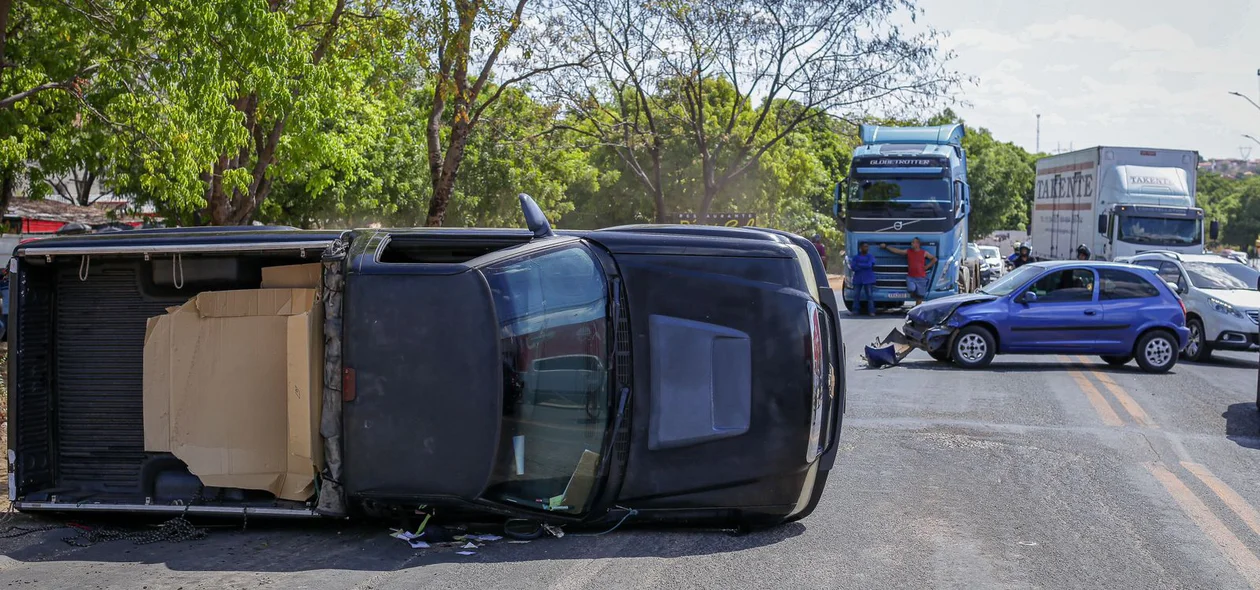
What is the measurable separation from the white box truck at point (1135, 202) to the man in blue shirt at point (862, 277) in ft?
23.3

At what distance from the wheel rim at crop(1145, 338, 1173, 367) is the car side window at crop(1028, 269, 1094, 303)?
97 centimetres

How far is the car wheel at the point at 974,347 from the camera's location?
15.0 metres

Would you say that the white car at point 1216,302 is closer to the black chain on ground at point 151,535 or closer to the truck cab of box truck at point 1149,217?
the truck cab of box truck at point 1149,217

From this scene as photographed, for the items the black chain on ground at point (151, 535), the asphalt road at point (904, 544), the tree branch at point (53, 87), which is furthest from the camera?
the tree branch at point (53, 87)

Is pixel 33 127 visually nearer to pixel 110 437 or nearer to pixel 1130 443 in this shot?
pixel 110 437

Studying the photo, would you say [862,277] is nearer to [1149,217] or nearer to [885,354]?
[1149,217]

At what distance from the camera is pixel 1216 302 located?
17.7 metres

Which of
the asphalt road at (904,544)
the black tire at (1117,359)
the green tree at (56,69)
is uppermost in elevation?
the green tree at (56,69)

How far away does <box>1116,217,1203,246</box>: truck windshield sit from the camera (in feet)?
96.2

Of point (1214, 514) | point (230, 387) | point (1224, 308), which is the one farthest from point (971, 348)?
point (230, 387)

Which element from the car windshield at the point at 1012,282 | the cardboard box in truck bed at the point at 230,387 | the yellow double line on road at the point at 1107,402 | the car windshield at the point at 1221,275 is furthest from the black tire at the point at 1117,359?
the cardboard box in truck bed at the point at 230,387

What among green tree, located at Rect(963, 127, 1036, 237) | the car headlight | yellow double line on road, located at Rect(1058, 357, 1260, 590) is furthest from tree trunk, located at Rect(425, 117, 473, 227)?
green tree, located at Rect(963, 127, 1036, 237)

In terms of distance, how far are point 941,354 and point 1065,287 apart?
181 centimetres

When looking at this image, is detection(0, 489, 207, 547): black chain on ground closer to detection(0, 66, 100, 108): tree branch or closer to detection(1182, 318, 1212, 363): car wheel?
detection(0, 66, 100, 108): tree branch
